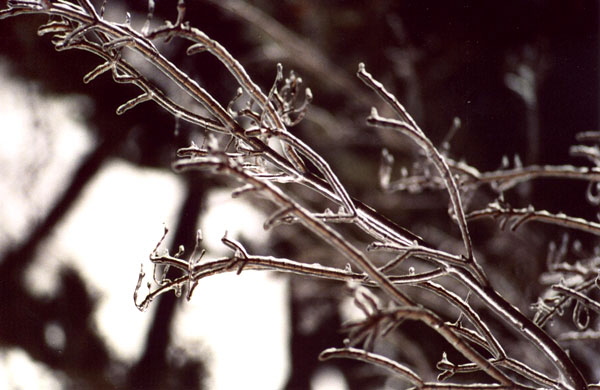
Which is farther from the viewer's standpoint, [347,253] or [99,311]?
[99,311]

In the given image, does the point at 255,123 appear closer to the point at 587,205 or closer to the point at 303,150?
the point at 303,150

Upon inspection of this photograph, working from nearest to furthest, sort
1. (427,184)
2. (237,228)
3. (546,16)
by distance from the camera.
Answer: (427,184)
(237,228)
(546,16)

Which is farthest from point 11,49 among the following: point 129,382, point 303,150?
point 303,150

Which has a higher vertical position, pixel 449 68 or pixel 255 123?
pixel 449 68

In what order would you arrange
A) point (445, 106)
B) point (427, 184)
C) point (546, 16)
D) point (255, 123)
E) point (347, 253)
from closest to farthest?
point (347, 253) < point (255, 123) < point (427, 184) < point (546, 16) < point (445, 106)

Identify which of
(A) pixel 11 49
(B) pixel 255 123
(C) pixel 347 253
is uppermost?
(A) pixel 11 49

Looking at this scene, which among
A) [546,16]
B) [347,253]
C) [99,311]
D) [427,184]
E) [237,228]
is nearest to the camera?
[347,253]

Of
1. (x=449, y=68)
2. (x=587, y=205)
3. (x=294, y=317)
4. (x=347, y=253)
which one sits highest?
(x=449, y=68)

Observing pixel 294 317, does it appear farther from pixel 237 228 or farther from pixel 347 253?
pixel 347 253

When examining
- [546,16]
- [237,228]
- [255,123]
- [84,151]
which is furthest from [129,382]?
[546,16]
